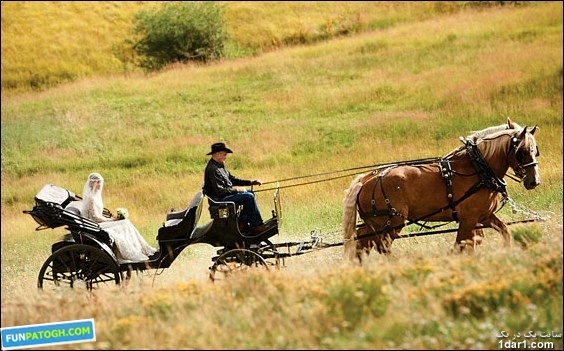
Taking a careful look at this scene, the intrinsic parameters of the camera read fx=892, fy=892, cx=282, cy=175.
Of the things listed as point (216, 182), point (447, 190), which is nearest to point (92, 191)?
point (216, 182)

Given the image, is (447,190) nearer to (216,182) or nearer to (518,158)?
(518,158)

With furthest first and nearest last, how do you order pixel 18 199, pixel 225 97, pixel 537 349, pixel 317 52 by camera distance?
pixel 317 52 < pixel 225 97 < pixel 18 199 < pixel 537 349

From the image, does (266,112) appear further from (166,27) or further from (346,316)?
(346,316)

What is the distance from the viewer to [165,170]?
22.7m

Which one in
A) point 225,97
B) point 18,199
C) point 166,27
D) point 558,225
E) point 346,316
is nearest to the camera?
point 346,316

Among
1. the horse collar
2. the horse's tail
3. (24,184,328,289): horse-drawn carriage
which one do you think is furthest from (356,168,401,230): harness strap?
the horse collar

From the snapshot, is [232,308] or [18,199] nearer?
[232,308]

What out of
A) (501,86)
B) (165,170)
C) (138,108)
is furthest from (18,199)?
(501,86)

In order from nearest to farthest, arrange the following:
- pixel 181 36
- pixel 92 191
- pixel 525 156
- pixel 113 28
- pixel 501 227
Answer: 1. pixel 525 156
2. pixel 501 227
3. pixel 92 191
4. pixel 181 36
5. pixel 113 28

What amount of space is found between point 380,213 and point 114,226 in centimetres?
334

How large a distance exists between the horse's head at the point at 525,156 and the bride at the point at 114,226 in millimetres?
4729

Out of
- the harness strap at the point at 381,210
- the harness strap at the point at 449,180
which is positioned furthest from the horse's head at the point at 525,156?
the harness strap at the point at 381,210

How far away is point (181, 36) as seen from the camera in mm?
39844

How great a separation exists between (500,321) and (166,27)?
3394cm
